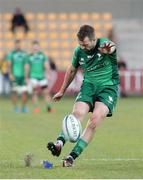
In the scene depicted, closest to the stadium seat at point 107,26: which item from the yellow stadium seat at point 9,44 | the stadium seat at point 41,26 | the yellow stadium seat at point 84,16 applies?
the yellow stadium seat at point 84,16

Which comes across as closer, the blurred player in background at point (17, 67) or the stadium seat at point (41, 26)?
the blurred player in background at point (17, 67)

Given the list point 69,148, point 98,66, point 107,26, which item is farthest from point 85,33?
point 107,26

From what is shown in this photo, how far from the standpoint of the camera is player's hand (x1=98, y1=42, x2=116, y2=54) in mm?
10227

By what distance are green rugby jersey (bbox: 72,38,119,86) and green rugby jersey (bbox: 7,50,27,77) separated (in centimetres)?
1408

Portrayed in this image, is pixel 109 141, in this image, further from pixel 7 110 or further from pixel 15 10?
pixel 15 10

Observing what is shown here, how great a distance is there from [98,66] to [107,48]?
1.31 ft

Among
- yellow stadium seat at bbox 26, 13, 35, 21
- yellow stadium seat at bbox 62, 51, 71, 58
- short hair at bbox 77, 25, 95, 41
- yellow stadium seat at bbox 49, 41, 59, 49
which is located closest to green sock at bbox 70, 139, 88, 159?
short hair at bbox 77, 25, 95, 41

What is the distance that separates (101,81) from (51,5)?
2428cm

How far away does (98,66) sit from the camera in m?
10.6

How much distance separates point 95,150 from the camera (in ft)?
41.2

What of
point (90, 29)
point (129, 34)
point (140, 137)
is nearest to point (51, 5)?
point (129, 34)

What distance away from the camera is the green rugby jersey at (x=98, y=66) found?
10508 mm

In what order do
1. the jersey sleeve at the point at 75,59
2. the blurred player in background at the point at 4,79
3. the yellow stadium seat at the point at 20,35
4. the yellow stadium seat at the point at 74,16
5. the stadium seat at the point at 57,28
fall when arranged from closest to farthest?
the jersey sleeve at the point at 75,59, the blurred player in background at the point at 4,79, the yellow stadium seat at the point at 20,35, the stadium seat at the point at 57,28, the yellow stadium seat at the point at 74,16

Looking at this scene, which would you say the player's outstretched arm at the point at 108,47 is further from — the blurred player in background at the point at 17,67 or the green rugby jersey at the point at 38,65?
the blurred player in background at the point at 17,67
